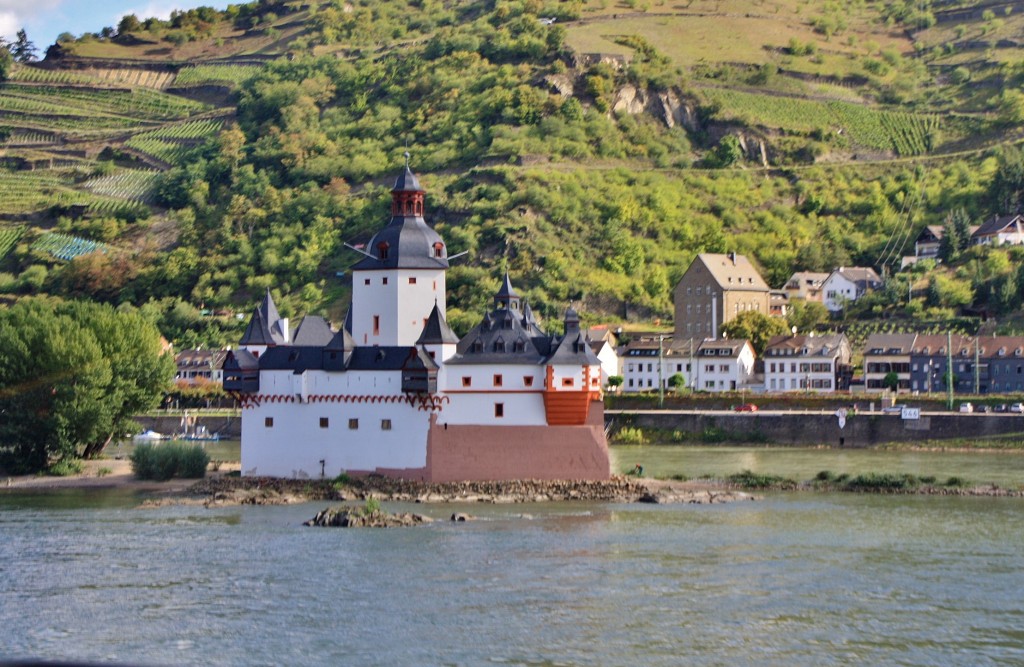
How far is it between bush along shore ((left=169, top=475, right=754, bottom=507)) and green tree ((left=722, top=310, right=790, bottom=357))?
46.5m

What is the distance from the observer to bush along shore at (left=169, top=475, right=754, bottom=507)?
61.7 metres

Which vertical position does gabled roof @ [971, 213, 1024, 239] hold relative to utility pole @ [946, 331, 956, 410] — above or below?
above

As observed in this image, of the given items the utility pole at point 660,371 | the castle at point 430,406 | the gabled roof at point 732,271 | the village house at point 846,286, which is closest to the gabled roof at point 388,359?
the castle at point 430,406

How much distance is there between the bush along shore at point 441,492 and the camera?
202 ft

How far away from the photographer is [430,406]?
209 feet

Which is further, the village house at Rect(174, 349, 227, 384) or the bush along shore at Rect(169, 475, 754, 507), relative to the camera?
the village house at Rect(174, 349, 227, 384)

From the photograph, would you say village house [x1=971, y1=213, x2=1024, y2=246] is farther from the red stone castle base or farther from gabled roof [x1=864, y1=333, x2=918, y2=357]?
the red stone castle base

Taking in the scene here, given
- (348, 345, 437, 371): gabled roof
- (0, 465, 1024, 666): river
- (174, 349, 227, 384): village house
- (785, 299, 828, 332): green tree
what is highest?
(785, 299, 828, 332): green tree

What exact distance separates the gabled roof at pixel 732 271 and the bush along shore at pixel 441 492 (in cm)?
5435

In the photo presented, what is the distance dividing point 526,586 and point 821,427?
46.2m

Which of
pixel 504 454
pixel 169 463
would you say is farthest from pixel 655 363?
pixel 169 463

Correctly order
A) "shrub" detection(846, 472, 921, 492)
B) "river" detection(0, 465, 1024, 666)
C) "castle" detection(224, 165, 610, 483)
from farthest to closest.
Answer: "shrub" detection(846, 472, 921, 492)
"castle" detection(224, 165, 610, 483)
"river" detection(0, 465, 1024, 666)

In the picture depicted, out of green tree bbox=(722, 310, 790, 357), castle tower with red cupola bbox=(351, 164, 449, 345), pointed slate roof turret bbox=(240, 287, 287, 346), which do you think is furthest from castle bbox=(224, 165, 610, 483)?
green tree bbox=(722, 310, 790, 357)

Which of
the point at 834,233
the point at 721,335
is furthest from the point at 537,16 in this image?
the point at 721,335
